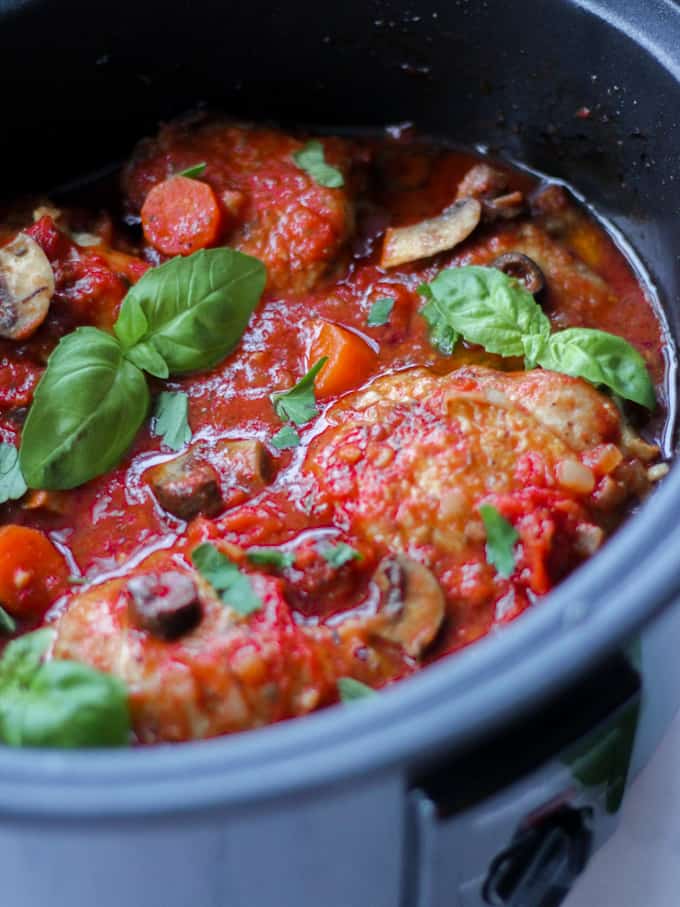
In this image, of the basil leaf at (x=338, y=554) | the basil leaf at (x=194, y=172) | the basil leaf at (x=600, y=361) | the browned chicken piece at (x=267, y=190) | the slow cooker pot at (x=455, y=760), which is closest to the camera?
the slow cooker pot at (x=455, y=760)

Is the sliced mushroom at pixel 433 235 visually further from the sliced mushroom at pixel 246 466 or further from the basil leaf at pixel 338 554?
the basil leaf at pixel 338 554

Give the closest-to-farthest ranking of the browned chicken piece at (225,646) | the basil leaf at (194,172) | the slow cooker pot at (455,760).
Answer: the slow cooker pot at (455,760) < the browned chicken piece at (225,646) < the basil leaf at (194,172)

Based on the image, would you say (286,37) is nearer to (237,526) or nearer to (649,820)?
(237,526)

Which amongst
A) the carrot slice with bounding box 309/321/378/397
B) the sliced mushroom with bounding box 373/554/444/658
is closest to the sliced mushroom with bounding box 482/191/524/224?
the carrot slice with bounding box 309/321/378/397

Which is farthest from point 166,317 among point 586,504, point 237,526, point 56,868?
point 56,868

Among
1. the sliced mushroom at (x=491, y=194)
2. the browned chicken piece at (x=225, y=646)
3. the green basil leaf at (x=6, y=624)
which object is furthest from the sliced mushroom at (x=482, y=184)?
the green basil leaf at (x=6, y=624)

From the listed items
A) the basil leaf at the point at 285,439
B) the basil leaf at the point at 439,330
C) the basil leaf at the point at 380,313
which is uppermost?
the basil leaf at the point at 439,330

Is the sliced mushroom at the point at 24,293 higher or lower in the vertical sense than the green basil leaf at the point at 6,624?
higher
